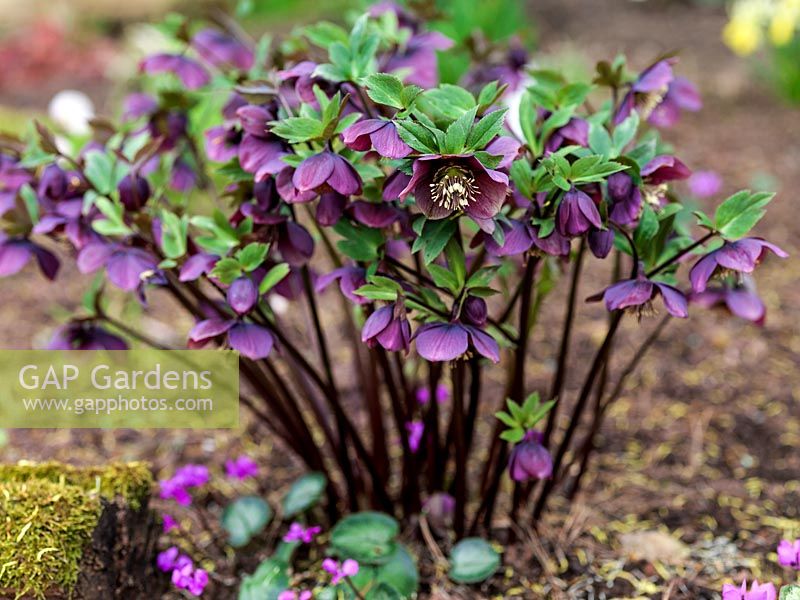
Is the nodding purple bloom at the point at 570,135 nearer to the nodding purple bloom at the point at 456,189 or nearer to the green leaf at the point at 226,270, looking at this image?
the nodding purple bloom at the point at 456,189

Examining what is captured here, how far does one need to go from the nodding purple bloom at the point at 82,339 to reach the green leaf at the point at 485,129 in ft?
2.73

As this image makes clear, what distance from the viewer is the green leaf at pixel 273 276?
1.31m

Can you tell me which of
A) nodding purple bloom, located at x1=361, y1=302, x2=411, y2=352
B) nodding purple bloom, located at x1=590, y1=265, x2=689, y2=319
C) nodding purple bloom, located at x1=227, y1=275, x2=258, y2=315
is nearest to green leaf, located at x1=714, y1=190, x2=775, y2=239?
nodding purple bloom, located at x1=590, y1=265, x2=689, y2=319

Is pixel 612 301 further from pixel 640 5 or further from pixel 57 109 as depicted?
pixel 640 5

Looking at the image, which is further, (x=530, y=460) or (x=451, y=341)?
(x=530, y=460)

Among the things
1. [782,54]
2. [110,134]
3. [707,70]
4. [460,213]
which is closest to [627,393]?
[460,213]

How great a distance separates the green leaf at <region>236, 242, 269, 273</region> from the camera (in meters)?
1.29

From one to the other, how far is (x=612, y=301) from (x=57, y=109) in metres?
2.20

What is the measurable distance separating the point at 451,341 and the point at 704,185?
84.9 inches

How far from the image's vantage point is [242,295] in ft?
4.19

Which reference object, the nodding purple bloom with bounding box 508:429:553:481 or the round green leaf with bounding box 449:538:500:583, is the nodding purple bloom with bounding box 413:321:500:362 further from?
the round green leaf with bounding box 449:538:500:583

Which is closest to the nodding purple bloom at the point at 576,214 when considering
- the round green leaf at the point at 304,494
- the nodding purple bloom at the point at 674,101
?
the nodding purple bloom at the point at 674,101

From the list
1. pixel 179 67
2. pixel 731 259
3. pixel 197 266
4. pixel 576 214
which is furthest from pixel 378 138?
pixel 179 67

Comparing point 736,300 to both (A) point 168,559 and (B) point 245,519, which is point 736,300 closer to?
(B) point 245,519
